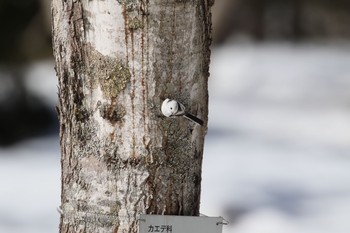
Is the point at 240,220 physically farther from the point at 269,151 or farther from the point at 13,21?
the point at 13,21

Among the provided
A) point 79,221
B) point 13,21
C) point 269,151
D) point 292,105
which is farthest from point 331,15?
point 79,221

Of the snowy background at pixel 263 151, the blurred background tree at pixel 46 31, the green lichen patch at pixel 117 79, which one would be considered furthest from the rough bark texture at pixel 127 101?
the blurred background tree at pixel 46 31

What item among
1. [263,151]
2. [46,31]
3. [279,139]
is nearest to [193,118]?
[263,151]

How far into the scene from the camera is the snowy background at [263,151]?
497cm

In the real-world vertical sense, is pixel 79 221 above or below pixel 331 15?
below

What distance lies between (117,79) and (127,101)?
0.14 ft

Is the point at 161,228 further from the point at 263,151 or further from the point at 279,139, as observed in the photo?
the point at 279,139

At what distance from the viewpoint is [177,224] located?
5.73 feet

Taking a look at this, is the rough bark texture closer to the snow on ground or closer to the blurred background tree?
the snow on ground

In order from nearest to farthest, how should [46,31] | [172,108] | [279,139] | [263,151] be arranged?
[172,108]
[263,151]
[279,139]
[46,31]

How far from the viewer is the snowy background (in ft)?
16.3

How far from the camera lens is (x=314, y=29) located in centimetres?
793

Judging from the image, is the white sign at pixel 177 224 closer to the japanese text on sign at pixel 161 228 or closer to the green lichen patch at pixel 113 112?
the japanese text on sign at pixel 161 228

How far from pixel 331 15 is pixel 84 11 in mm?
6224
